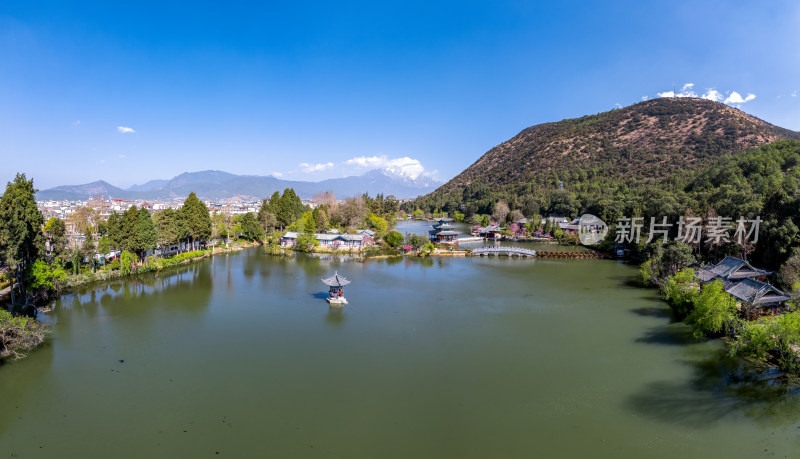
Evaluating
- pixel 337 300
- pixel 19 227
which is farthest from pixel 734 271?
pixel 19 227

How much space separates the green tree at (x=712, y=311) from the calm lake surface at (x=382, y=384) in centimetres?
84

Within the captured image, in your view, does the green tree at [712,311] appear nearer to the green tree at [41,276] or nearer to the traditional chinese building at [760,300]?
the traditional chinese building at [760,300]

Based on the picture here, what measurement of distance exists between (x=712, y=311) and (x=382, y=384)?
33.6 ft

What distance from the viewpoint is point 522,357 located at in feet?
39.0

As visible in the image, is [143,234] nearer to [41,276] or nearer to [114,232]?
[114,232]

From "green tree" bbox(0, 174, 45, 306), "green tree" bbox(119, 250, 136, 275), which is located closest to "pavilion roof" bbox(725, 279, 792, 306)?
"green tree" bbox(0, 174, 45, 306)

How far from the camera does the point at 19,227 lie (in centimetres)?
1341

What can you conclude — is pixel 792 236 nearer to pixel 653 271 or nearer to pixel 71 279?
pixel 653 271

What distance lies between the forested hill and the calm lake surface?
5524 centimetres

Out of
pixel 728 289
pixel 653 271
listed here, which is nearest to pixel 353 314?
pixel 728 289

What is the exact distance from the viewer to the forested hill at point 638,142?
61.3m

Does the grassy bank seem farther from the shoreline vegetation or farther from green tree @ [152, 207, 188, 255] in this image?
the shoreline vegetation

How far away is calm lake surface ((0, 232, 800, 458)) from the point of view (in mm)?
7848

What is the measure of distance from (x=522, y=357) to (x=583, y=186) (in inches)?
2283
